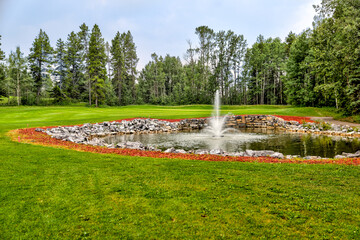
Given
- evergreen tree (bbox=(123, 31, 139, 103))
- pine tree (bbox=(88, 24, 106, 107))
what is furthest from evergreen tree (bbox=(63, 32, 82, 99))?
evergreen tree (bbox=(123, 31, 139, 103))

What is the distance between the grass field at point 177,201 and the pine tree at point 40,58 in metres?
54.1

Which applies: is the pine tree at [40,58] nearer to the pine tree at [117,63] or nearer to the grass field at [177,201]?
the pine tree at [117,63]

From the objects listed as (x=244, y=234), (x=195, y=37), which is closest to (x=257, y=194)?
(x=244, y=234)

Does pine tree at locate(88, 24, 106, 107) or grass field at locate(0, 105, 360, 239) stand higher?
pine tree at locate(88, 24, 106, 107)

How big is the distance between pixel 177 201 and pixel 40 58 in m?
61.2

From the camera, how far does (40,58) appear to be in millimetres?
51625

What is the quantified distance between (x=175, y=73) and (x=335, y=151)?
7292cm

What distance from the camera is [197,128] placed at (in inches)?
982

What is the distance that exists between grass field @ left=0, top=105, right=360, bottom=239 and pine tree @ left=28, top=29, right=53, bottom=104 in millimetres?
54082

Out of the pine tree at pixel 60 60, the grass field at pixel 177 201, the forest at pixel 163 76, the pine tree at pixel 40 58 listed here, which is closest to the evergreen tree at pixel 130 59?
the forest at pixel 163 76

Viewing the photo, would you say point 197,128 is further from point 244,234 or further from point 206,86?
point 206,86

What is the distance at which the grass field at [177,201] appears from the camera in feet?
12.1

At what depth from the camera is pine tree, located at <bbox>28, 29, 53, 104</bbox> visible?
50.8 m

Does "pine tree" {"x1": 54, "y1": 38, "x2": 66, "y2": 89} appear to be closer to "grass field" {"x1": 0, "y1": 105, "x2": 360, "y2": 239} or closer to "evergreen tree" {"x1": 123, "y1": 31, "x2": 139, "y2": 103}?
"evergreen tree" {"x1": 123, "y1": 31, "x2": 139, "y2": 103}
